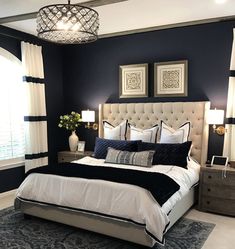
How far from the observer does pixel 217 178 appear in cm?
373

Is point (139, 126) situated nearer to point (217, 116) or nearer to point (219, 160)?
point (217, 116)

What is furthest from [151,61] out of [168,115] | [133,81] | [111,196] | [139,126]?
[111,196]

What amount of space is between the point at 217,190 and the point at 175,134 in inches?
39.1

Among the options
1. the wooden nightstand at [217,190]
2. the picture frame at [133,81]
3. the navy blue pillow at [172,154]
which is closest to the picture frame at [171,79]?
the picture frame at [133,81]

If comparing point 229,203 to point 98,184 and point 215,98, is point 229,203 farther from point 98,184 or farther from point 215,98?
point 98,184

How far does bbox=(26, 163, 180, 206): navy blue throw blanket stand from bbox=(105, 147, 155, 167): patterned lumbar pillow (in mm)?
520

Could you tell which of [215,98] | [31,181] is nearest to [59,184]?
[31,181]

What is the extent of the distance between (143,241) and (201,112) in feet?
7.75

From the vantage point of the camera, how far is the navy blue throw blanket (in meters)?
2.84

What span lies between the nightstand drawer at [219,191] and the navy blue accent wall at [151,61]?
2.47 feet

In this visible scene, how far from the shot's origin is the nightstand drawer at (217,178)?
364cm

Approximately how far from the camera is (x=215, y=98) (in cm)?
433

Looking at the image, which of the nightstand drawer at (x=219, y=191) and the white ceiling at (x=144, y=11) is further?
the nightstand drawer at (x=219, y=191)

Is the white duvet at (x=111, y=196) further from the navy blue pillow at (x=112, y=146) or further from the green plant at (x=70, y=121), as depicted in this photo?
the green plant at (x=70, y=121)
